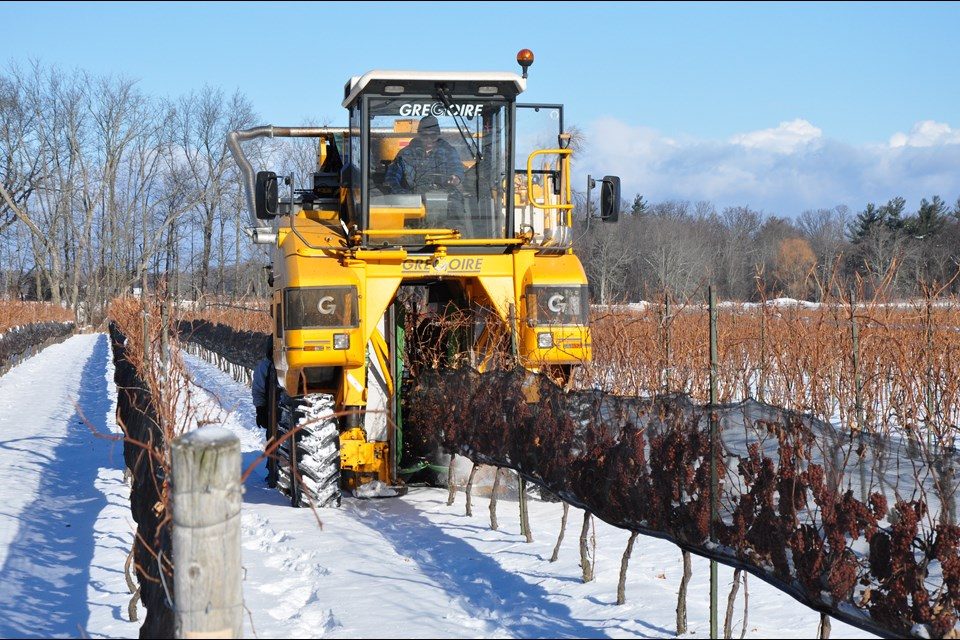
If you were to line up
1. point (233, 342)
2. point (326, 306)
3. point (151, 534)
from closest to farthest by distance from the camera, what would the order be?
point (151, 534), point (326, 306), point (233, 342)

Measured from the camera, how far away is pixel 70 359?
35.6 m

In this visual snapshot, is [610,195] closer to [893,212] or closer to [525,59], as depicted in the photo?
[525,59]

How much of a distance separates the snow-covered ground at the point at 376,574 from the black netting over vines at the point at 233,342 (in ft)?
18.9

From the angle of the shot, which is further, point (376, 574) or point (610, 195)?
point (610, 195)

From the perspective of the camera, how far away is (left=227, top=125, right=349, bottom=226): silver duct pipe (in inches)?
402

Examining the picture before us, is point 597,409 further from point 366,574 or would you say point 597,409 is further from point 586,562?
point 366,574

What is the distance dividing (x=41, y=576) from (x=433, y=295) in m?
4.45

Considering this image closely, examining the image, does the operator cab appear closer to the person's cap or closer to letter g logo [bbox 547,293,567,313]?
the person's cap

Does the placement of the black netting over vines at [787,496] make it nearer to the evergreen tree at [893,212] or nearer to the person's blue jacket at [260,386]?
the person's blue jacket at [260,386]

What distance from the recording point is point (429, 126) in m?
9.04

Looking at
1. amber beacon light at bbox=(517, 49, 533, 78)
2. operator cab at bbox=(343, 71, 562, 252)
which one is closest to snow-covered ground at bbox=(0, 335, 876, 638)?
operator cab at bbox=(343, 71, 562, 252)

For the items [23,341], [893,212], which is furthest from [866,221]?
[23,341]

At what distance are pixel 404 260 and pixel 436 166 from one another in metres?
0.84

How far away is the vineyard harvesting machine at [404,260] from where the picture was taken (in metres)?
8.63
